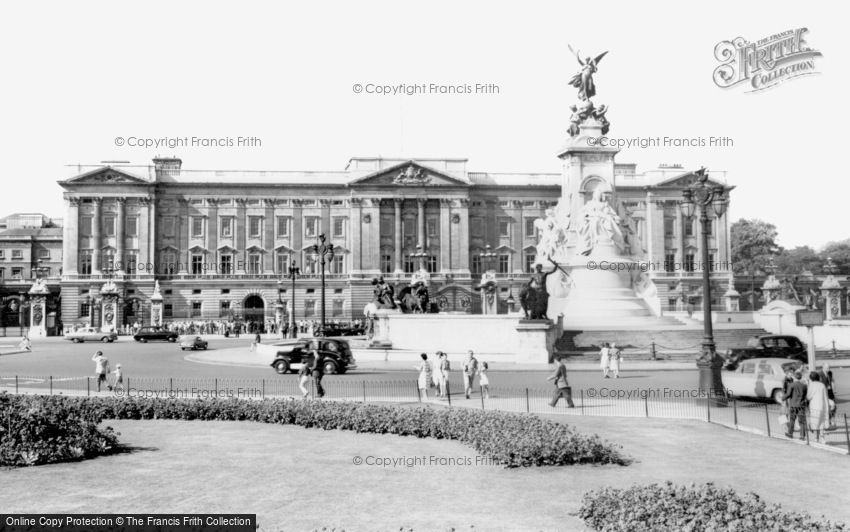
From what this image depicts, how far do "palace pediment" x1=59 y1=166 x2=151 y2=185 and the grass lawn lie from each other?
75759 millimetres

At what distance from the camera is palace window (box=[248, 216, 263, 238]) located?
90.1 m

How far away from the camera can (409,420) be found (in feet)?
53.4

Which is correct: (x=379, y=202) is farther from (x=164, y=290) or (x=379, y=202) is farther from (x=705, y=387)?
(x=705, y=387)

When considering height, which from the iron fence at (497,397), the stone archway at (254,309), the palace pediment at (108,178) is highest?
the palace pediment at (108,178)

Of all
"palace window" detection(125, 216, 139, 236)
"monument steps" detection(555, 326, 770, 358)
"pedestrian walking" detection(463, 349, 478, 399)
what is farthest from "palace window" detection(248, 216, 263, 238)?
"pedestrian walking" detection(463, 349, 478, 399)

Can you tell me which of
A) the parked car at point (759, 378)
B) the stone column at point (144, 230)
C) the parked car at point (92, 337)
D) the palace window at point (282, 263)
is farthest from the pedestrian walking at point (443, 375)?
the stone column at point (144, 230)

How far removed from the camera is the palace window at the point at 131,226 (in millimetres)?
87188

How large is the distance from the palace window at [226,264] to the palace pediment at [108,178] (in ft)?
36.3

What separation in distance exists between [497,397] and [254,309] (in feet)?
225

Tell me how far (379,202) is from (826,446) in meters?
77.3

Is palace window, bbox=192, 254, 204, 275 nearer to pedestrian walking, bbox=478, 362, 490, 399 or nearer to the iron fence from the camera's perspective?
the iron fence

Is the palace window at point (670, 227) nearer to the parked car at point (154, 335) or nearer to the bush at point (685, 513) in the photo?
the parked car at point (154, 335)

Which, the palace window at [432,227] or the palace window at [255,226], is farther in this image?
the palace window at [432,227]

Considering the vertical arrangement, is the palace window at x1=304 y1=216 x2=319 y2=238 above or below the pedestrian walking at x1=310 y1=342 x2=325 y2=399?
above
